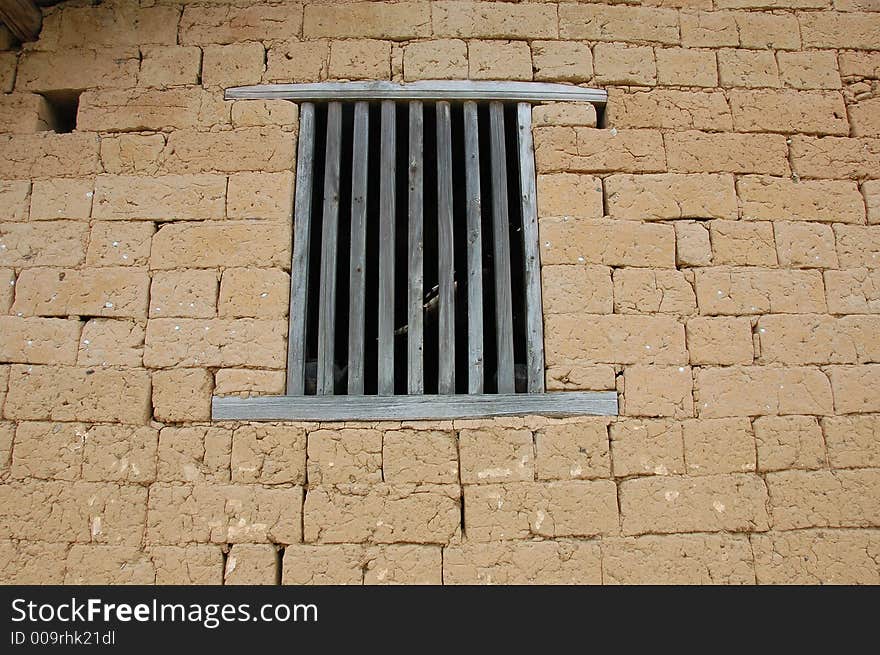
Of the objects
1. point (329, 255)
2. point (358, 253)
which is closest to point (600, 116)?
point (358, 253)

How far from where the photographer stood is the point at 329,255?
378cm

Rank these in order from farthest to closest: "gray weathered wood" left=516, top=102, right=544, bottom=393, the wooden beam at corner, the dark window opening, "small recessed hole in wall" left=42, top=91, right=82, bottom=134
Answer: "small recessed hole in wall" left=42, top=91, right=82, bottom=134 → the wooden beam at corner → the dark window opening → "gray weathered wood" left=516, top=102, right=544, bottom=393

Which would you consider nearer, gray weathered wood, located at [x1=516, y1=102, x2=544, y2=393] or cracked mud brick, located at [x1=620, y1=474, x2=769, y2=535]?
cracked mud brick, located at [x1=620, y1=474, x2=769, y2=535]

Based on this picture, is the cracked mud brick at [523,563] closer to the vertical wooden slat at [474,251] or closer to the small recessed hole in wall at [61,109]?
the vertical wooden slat at [474,251]

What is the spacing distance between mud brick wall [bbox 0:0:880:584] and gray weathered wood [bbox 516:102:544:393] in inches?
3.0

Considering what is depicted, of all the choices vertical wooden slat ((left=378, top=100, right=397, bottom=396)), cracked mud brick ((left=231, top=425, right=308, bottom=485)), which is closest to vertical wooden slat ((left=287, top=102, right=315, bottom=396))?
cracked mud brick ((left=231, top=425, right=308, bottom=485))

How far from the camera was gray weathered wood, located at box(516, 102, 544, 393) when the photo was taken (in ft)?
11.8

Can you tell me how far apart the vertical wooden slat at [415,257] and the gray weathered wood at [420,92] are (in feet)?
0.36

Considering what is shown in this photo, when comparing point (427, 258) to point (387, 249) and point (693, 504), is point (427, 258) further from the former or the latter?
point (693, 504)

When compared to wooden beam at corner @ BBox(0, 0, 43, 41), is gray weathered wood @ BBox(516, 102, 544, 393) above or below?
below

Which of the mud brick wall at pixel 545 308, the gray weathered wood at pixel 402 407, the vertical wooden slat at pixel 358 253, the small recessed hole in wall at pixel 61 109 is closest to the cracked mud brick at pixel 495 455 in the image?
the mud brick wall at pixel 545 308

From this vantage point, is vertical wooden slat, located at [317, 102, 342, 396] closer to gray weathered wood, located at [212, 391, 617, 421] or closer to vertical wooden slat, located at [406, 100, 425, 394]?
gray weathered wood, located at [212, 391, 617, 421]

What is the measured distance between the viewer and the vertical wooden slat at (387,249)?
3629mm
